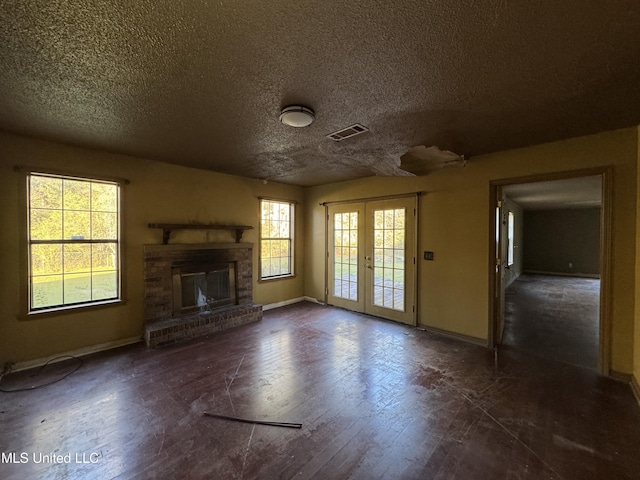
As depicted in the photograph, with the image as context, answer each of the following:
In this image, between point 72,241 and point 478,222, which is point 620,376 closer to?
point 478,222

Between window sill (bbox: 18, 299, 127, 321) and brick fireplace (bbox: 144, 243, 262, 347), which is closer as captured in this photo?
window sill (bbox: 18, 299, 127, 321)

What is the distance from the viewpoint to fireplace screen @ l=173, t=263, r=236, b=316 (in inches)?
164

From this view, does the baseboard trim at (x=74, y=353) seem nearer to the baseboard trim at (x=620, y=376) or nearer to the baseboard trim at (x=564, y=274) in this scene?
the baseboard trim at (x=620, y=376)

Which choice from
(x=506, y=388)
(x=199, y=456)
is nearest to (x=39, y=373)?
(x=199, y=456)

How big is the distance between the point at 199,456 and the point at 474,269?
3.68 metres

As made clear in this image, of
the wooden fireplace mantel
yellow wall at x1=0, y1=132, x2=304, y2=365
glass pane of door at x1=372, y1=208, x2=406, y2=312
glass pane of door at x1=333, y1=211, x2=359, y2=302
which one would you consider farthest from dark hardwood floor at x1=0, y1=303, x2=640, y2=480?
glass pane of door at x1=333, y1=211, x2=359, y2=302

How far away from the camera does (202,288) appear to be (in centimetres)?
442

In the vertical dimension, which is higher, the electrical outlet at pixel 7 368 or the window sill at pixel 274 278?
the window sill at pixel 274 278

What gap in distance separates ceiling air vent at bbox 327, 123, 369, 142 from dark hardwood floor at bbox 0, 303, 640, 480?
259 cm

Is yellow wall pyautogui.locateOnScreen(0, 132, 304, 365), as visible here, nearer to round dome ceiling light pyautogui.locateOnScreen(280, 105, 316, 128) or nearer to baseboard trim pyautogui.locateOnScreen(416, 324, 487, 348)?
round dome ceiling light pyautogui.locateOnScreen(280, 105, 316, 128)

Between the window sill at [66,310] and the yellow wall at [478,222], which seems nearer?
Answer: the yellow wall at [478,222]

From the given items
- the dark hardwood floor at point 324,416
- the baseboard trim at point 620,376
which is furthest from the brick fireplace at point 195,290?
the baseboard trim at point 620,376

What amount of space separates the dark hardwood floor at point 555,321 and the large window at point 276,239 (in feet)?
13.3

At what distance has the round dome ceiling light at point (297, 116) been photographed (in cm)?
232
